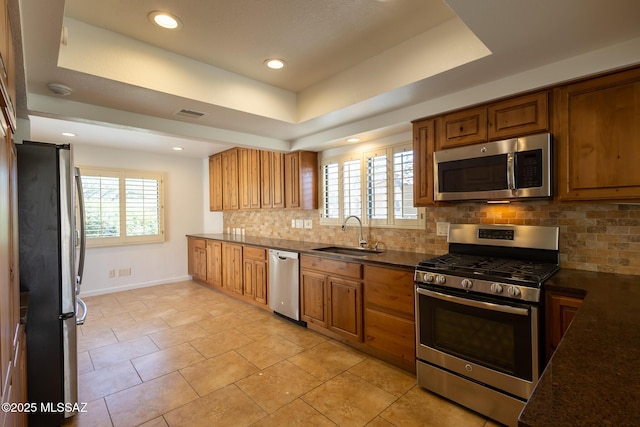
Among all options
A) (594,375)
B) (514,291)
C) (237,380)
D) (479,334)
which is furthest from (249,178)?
(594,375)

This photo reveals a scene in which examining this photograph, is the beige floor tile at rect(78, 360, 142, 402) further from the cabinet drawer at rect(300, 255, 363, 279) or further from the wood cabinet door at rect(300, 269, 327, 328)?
the cabinet drawer at rect(300, 255, 363, 279)

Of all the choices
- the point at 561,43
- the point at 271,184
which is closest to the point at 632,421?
the point at 561,43

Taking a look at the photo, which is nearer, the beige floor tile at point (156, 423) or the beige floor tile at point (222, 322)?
the beige floor tile at point (156, 423)

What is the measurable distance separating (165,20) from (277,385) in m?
2.62

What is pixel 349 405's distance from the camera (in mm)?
2094

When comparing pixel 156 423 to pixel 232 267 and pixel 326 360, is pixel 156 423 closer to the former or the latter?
pixel 326 360

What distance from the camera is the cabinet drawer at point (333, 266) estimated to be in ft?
9.29

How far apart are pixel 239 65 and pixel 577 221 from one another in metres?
2.78

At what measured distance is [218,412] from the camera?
2.03 metres

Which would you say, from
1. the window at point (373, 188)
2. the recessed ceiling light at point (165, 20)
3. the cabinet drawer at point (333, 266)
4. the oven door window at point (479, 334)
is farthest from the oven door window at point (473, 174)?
the recessed ceiling light at point (165, 20)

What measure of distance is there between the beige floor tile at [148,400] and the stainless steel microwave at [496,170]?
246 centimetres

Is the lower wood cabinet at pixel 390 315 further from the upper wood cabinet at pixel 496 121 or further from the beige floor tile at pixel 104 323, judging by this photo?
the beige floor tile at pixel 104 323

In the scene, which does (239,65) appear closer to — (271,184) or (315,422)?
(271,184)

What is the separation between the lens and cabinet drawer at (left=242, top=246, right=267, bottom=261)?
3963 millimetres
